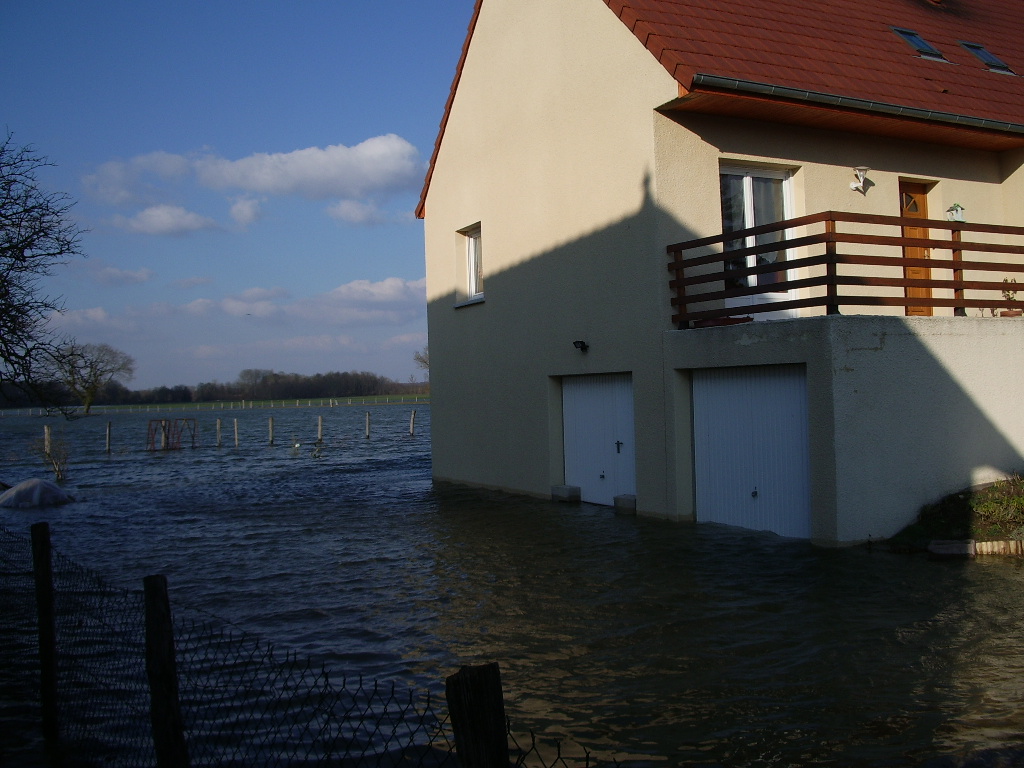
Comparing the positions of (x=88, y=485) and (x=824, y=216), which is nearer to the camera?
(x=824, y=216)

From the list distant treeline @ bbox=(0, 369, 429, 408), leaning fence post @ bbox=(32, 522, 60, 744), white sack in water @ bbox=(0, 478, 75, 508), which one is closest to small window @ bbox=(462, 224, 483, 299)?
white sack in water @ bbox=(0, 478, 75, 508)

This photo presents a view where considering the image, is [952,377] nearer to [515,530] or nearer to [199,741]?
[515,530]

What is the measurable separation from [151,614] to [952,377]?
864 cm

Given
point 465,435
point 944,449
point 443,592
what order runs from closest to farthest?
point 443,592
point 944,449
point 465,435

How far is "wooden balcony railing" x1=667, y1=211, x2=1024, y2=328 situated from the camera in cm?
920

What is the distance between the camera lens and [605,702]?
5.45 m

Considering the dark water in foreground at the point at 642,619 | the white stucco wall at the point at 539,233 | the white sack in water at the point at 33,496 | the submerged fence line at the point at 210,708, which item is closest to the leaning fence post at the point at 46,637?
the submerged fence line at the point at 210,708

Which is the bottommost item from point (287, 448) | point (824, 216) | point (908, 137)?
point (287, 448)

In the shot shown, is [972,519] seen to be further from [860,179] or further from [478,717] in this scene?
[478,717]

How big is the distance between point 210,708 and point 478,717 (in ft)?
12.5

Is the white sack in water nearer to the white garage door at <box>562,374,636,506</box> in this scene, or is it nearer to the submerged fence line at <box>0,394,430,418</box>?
the white garage door at <box>562,374,636,506</box>

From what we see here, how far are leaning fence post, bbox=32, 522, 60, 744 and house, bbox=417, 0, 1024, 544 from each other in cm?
695

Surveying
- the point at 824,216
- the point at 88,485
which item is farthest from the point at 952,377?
the point at 88,485

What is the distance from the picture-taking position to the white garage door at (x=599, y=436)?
12.5 meters
